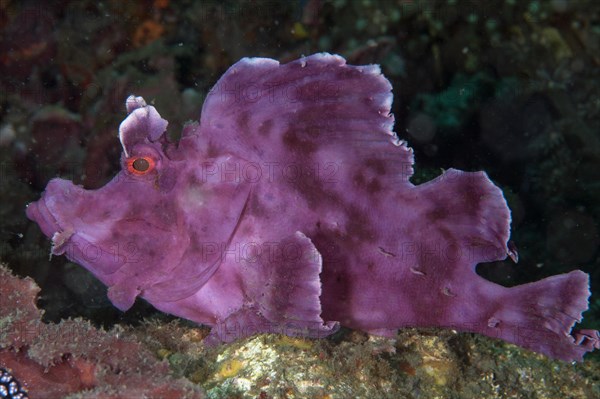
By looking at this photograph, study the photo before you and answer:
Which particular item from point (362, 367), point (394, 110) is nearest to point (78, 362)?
point (362, 367)

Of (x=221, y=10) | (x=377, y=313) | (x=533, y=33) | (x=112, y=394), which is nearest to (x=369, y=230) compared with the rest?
(x=377, y=313)

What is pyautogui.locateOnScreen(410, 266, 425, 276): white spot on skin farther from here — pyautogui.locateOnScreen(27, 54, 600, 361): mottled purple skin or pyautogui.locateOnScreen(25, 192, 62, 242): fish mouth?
pyautogui.locateOnScreen(25, 192, 62, 242): fish mouth

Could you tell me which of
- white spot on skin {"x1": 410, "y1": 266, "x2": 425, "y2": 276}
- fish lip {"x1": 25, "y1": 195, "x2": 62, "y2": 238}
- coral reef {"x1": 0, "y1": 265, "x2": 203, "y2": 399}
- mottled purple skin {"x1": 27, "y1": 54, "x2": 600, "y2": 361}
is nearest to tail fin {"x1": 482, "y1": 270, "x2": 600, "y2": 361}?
mottled purple skin {"x1": 27, "y1": 54, "x2": 600, "y2": 361}

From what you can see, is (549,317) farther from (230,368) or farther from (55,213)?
(55,213)

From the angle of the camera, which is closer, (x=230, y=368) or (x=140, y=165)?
(x=140, y=165)

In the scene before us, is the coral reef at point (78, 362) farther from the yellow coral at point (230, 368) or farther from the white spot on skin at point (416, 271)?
the white spot on skin at point (416, 271)

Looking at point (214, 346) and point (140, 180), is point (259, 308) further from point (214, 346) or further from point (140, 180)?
point (140, 180)
